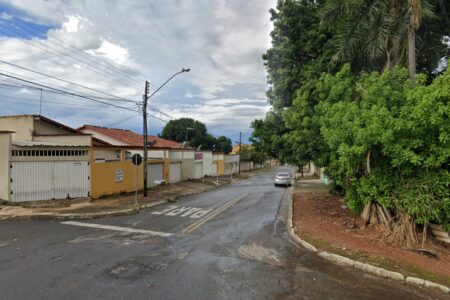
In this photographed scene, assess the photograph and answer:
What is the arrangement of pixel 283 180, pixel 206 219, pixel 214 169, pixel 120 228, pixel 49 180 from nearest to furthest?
pixel 120 228 < pixel 206 219 < pixel 49 180 < pixel 283 180 < pixel 214 169

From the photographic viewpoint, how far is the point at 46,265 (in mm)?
7086

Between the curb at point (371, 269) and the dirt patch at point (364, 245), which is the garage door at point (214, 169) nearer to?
the dirt patch at point (364, 245)

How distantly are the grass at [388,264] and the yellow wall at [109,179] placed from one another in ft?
47.2

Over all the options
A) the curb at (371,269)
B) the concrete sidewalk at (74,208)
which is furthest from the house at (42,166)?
the curb at (371,269)

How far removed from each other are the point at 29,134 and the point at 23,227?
11.3 meters

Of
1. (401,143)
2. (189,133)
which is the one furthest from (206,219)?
(189,133)

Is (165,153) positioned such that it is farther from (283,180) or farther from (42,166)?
(42,166)

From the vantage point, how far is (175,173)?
107ft

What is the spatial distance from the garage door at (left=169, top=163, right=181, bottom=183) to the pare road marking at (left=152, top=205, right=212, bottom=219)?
48.1 ft

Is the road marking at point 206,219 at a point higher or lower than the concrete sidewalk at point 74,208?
lower

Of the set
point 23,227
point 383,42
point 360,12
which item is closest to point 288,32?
point 360,12

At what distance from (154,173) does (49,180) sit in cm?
1108

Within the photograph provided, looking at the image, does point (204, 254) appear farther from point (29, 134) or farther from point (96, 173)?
point (29, 134)

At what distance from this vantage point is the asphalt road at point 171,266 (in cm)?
583
